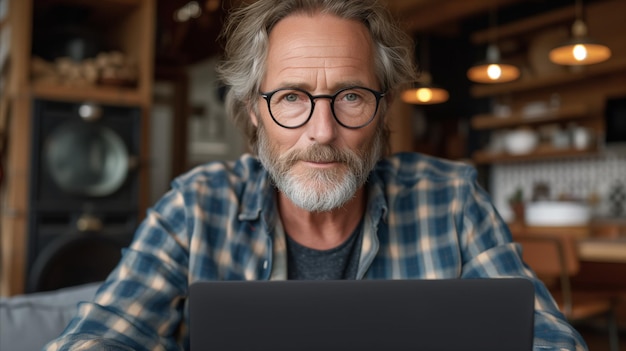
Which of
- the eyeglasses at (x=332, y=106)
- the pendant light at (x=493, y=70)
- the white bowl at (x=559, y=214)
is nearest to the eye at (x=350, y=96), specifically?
the eyeglasses at (x=332, y=106)

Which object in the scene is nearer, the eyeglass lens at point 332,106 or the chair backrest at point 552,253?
the eyeglass lens at point 332,106

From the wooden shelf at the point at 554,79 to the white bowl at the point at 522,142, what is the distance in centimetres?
45

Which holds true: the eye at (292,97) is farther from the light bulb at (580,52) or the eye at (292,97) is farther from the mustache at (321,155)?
the light bulb at (580,52)

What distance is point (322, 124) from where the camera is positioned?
108 centimetres

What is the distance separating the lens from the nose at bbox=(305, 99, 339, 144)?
3.54 ft

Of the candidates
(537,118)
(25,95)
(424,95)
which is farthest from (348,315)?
(537,118)

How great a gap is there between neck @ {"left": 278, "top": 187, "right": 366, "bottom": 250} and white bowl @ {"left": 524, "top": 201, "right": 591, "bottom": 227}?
2.48 m

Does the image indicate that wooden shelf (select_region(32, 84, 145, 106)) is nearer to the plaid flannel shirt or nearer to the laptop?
the plaid flannel shirt

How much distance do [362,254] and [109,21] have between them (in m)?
2.88

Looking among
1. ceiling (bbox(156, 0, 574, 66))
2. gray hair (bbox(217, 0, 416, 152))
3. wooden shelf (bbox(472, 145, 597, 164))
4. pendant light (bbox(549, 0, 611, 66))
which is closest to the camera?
gray hair (bbox(217, 0, 416, 152))

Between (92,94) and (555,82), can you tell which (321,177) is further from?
(555,82)

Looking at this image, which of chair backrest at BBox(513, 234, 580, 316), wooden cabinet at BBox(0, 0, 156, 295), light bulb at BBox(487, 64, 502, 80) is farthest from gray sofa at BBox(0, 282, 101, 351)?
light bulb at BBox(487, 64, 502, 80)

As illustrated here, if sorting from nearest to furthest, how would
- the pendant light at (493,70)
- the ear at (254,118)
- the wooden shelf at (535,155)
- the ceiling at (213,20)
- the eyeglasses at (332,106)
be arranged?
the eyeglasses at (332,106) < the ear at (254,118) < the ceiling at (213,20) < the pendant light at (493,70) < the wooden shelf at (535,155)

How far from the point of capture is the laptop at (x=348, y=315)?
0.66 meters
